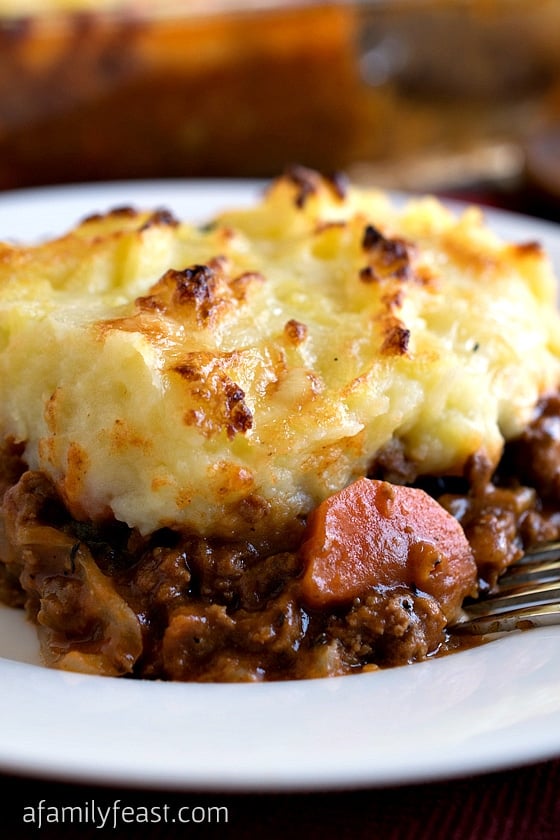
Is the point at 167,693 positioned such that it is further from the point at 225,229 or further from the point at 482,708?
the point at 225,229

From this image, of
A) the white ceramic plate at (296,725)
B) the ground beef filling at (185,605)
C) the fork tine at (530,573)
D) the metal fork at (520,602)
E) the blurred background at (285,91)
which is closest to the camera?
the white ceramic plate at (296,725)

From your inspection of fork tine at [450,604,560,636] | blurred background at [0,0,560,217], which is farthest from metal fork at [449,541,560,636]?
blurred background at [0,0,560,217]

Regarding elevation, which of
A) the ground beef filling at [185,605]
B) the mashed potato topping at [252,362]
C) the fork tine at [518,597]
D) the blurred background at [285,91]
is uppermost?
the blurred background at [285,91]

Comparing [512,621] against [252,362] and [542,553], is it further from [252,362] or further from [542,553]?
[252,362]

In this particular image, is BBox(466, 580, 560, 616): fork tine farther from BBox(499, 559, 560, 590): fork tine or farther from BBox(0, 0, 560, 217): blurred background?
BBox(0, 0, 560, 217): blurred background

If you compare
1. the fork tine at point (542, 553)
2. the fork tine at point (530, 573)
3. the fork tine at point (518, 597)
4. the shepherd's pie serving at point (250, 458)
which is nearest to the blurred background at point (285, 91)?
the shepherd's pie serving at point (250, 458)

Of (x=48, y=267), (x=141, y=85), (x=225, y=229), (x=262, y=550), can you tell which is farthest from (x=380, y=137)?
(x=262, y=550)

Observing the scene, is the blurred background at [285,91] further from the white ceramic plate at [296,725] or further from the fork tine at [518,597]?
the white ceramic plate at [296,725]
